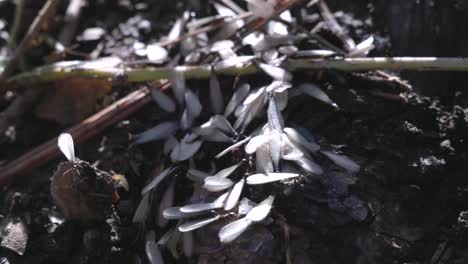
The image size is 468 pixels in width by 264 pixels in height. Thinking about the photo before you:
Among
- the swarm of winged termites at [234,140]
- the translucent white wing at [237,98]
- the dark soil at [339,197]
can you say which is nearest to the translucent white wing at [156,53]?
the swarm of winged termites at [234,140]

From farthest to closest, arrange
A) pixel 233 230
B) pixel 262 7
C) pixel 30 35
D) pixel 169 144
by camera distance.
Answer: pixel 30 35 → pixel 262 7 → pixel 169 144 → pixel 233 230

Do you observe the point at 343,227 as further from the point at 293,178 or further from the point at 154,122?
the point at 154,122

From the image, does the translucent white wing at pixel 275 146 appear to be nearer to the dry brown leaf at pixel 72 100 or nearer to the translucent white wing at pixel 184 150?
the translucent white wing at pixel 184 150

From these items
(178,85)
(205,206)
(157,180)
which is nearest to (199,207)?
(205,206)

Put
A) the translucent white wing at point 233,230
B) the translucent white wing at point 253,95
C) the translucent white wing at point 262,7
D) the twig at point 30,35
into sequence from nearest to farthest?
1. the translucent white wing at point 233,230
2. the translucent white wing at point 253,95
3. the translucent white wing at point 262,7
4. the twig at point 30,35

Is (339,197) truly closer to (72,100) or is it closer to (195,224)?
(195,224)
